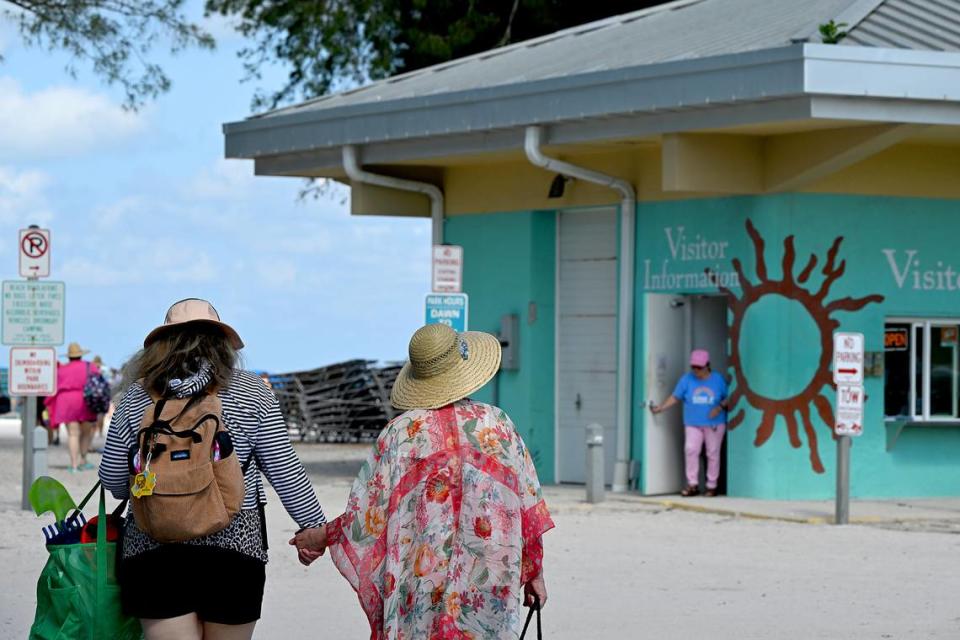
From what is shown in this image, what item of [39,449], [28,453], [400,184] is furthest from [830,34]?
[28,453]

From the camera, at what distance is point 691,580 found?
37.5 ft

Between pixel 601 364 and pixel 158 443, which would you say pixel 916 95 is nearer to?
pixel 601 364

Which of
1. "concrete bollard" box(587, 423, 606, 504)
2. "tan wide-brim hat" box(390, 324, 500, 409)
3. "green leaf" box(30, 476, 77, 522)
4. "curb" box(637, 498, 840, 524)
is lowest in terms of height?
"curb" box(637, 498, 840, 524)

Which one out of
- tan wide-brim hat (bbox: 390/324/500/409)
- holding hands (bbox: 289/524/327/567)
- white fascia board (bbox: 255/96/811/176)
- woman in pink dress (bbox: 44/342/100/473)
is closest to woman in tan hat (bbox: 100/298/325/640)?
holding hands (bbox: 289/524/327/567)

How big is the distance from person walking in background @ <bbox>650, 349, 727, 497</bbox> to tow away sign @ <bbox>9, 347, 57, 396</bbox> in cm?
623

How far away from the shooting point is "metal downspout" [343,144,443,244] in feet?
64.0

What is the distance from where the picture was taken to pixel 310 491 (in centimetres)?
583

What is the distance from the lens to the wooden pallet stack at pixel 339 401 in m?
30.6

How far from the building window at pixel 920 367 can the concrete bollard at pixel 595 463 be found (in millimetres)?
3149

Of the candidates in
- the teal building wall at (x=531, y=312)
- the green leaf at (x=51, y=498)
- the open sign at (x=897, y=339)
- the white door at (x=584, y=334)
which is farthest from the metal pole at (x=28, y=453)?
the green leaf at (x=51, y=498)

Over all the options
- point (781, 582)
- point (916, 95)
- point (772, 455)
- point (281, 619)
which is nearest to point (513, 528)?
point (281, 619)

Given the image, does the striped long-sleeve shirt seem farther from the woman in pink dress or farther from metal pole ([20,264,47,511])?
the woman in pink dress

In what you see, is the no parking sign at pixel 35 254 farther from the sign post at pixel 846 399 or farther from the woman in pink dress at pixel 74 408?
the sign post at pixel 846 399

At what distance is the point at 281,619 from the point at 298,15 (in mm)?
22764
